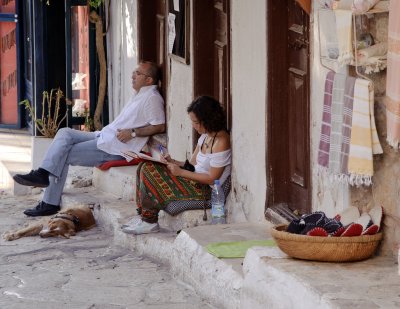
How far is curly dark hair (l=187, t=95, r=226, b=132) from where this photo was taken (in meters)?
7.87

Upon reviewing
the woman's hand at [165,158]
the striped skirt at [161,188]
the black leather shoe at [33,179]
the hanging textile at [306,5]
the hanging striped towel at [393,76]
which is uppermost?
the hanging textile at [306,5]

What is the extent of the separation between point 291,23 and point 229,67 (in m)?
1.02

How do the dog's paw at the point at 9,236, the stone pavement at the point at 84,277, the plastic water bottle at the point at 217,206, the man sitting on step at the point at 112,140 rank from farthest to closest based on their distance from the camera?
1. the man sitting on step at the point at 112,140
2. the dog's paw at the point at 9,236
3. the plastic water bottle at the point at 217,206
4. the stone pavement at the point at 84,277

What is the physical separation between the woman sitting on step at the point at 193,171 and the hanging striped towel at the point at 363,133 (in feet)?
8.02

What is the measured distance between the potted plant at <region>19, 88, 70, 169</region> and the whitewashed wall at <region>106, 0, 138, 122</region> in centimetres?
82

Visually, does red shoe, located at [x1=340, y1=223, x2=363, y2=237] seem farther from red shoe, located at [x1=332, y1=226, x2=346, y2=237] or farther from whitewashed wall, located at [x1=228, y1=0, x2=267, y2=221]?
whitewashed wall, located at [x1=228, y1=0, x2=267, y2=221]

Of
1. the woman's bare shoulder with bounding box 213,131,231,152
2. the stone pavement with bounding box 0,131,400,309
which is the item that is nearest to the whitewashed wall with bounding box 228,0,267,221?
the woman's bare shoulder with bounding box 213,131,231,152

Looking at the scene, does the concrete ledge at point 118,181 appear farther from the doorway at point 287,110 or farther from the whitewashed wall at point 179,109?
the doorway at point 287,110

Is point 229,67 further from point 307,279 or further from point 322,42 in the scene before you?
point 307,279

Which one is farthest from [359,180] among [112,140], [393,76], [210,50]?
[112,140]

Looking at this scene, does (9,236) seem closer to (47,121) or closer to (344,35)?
(47,121)

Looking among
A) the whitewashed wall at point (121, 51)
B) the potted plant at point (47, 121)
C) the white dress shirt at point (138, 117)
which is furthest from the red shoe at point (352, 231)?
the potted plant at point (47, 121)

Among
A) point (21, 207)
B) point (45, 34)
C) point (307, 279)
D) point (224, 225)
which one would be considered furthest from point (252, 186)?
point (45, 34)

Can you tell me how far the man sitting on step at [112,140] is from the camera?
32.7 ft
